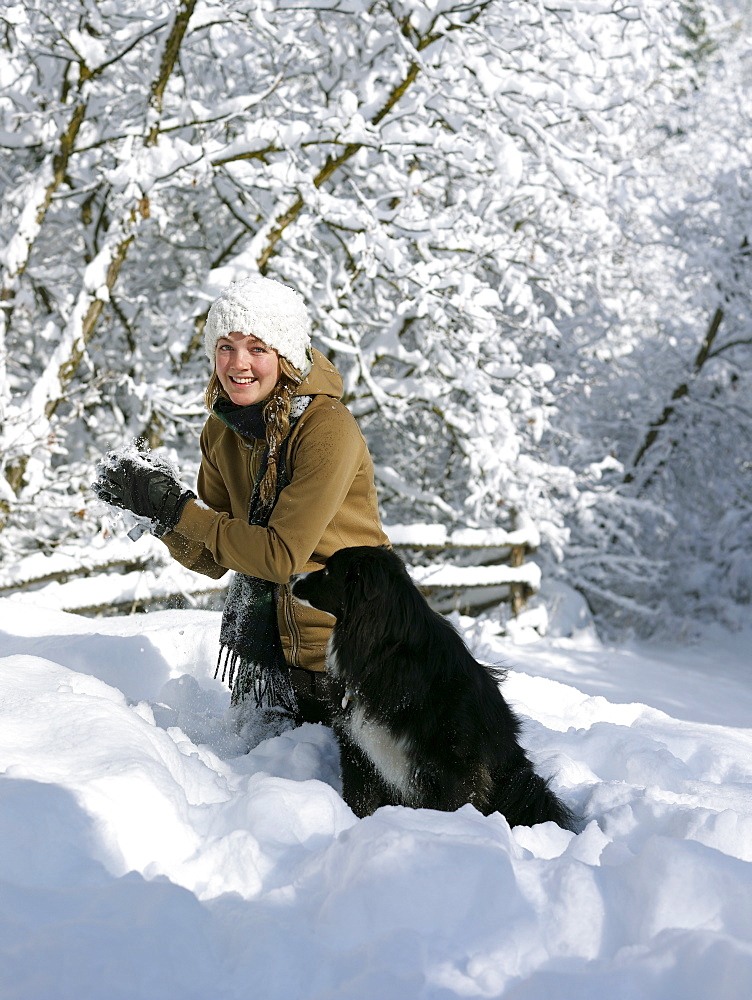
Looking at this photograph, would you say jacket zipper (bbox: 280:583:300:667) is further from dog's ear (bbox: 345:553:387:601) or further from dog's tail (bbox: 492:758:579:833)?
dog's tail (bbox: 492:758:579:833)

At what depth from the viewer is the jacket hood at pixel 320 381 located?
2.43 metres

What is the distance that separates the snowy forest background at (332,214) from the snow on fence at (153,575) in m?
0.16

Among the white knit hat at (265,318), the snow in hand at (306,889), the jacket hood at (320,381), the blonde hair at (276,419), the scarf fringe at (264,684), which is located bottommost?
the scarf fringe at (264,684)

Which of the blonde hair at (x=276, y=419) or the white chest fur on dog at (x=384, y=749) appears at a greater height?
the blonde hair at (x=276, y=419)

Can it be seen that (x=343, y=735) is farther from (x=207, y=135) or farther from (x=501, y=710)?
(x=207, y=135)

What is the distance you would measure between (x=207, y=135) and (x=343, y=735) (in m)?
4.43

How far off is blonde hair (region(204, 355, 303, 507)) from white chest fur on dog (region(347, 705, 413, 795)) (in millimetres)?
765

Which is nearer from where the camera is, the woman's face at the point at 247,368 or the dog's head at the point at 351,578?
the dog's head at the point at 351,578

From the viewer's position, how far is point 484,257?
19.4 ft

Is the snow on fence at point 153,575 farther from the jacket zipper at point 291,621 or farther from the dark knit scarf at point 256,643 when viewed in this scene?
the jacket zipper at point 291,621

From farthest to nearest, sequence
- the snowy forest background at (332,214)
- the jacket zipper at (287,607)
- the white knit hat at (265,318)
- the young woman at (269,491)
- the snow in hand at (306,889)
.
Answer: the snowy forest background at (332,214), the jacket zipper at (287,607), the white knit hat at (265,318), the young woman at (269,491), the snow in hand at (306,889)

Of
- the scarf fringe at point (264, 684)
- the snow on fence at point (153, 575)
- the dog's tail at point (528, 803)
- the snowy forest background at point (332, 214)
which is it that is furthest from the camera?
the snowy forest background at point (332, 214)

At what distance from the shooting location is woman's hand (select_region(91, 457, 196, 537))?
7.64 feet

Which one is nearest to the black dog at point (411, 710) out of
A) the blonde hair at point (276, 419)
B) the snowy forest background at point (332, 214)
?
the blonde hair at point (276, 419)
